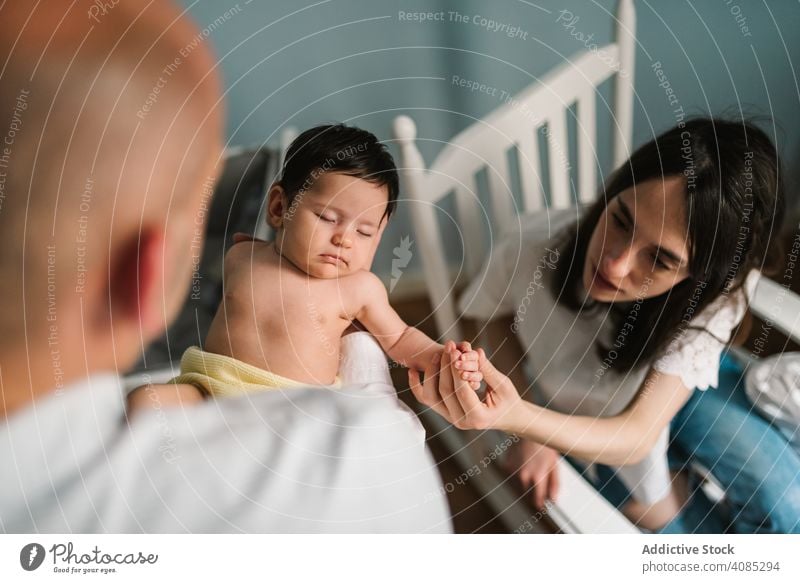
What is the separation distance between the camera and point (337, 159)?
12.6 inches

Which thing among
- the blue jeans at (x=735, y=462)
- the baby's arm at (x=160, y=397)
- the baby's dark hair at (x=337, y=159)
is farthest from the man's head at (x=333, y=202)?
the blue jeans at (x=735, y=462)

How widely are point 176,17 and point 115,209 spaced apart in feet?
0.39

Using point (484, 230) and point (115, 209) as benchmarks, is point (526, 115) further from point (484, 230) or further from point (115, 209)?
point (115, 209)

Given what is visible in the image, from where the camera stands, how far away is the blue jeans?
381mm

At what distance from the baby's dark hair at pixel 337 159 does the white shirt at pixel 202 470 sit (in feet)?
0.44

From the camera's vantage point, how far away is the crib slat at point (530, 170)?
39 cm

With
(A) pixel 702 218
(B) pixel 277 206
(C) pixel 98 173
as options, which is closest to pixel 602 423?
(A) pixel 702 218

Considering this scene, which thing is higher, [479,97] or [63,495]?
[479,97]

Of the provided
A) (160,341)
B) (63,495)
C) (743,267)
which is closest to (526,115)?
(743,267)
